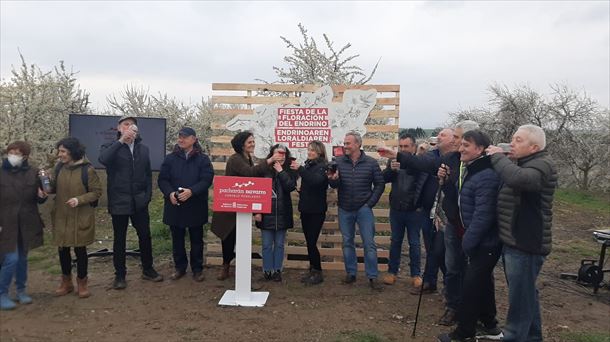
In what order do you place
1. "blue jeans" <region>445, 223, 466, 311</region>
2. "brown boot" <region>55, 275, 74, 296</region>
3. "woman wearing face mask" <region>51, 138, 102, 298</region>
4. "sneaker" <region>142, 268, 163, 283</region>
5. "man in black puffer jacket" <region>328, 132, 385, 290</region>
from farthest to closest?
"sneaker" <region>142, 268, 163, 283</region> → "man in black puffer jacket" <region>328, 132, 385, 290</region> → "brown boot" <region>55, 275, 74, 296</region> → "woman wearing face mask" <region>51, 138, 102, 298</region> → "blue jeans" <region>445, 223, 466, 311</region>

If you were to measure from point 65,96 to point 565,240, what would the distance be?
14.4 meters

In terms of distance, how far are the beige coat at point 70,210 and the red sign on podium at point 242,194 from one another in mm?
1431

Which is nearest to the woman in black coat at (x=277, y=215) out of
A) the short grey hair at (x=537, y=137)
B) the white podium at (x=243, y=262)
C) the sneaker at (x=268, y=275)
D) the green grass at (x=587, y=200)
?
the sneaker at (x=268, y=275)

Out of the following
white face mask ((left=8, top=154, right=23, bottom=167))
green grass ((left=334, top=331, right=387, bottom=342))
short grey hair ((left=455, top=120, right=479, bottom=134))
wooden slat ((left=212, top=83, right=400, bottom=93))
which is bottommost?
green grass ((left=334, top=331, right=387, bottom=342))

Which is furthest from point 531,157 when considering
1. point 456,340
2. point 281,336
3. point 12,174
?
point 12,174

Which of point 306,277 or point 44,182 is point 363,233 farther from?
point 44,182

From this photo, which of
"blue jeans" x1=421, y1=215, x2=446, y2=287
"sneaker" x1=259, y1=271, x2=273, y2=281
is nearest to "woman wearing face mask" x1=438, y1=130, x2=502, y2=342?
"blue jeans" x1=421, y1=215, x2=446, y2=287

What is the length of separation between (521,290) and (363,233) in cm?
234

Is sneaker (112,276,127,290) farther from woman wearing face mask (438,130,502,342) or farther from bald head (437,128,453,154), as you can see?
bald head (437,128,453,154)

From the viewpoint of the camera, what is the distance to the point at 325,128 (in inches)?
255

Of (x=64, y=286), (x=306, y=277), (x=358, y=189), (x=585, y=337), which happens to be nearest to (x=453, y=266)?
(x=585, y=337)

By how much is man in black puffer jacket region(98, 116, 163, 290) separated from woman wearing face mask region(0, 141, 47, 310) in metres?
0.76

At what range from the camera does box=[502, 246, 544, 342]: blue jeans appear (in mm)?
3770

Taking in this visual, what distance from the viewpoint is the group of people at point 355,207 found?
3.79 metres
